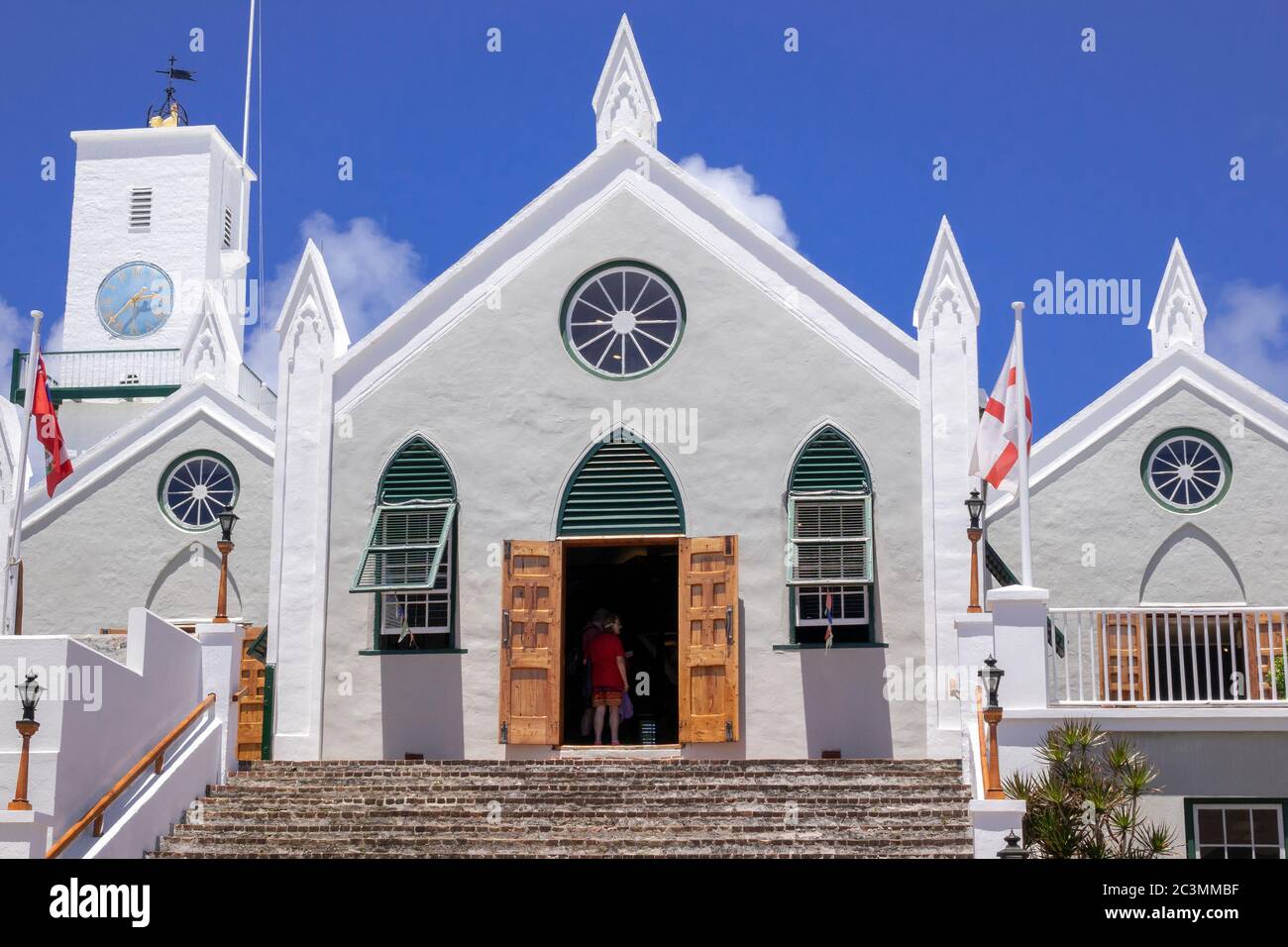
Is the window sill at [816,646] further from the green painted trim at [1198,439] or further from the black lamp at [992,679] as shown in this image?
the green painted trim at [1198,439]

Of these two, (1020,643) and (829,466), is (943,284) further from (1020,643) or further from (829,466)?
Result: (1020,643)

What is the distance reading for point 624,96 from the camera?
22531 millimetres

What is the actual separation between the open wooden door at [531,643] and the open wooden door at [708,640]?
4.73 feet

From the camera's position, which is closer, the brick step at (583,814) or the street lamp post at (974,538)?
the brick step at (583,814)

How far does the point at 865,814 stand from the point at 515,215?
29.5 feet

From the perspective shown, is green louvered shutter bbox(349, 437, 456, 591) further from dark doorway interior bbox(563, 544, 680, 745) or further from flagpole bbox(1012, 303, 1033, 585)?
flagpole bbox(1012, 303, 1033, 585)

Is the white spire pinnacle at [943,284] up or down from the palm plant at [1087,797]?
up

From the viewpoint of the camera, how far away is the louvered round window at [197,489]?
80.9 ft

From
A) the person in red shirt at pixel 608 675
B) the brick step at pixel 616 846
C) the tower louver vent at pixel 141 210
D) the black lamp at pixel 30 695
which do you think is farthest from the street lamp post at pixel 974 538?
the tower louver vent at pixel 141 210

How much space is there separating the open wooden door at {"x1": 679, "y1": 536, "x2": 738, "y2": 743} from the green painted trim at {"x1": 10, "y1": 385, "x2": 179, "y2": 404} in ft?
46.8

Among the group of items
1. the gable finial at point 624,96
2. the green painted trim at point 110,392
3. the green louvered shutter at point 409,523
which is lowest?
the green louvered shutter at point 409,523

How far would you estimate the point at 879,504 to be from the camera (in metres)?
20.7

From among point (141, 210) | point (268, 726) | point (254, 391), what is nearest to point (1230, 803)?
point (268, 726)
